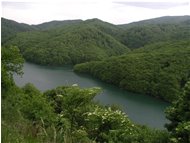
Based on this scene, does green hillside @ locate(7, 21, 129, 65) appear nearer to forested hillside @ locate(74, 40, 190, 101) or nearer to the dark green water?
forested hillside @ locate(74, 40, 190, 101)

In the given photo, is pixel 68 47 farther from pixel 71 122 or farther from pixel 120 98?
pixel 71 122

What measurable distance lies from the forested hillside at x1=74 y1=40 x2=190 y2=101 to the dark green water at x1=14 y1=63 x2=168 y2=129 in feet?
8.26

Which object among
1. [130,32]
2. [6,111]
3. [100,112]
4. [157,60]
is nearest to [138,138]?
[100,112]

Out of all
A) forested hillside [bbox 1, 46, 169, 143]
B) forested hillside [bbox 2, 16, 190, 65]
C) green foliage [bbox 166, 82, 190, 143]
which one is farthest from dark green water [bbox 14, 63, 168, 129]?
forested hillside [bbox 2, 16, 190, 65]

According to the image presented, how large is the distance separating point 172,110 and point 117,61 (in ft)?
261

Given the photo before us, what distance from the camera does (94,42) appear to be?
144 metres

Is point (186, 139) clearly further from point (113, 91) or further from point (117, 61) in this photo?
point (117, 61)

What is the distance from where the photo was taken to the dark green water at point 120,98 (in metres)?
51.7

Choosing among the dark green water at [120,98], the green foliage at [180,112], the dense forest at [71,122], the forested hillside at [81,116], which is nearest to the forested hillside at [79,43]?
the dark green water at [120,98]

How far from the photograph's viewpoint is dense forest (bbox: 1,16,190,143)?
6.52 m

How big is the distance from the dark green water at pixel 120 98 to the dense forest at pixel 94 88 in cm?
417

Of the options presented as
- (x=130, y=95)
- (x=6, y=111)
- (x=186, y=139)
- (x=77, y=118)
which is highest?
(x=6, y=111)

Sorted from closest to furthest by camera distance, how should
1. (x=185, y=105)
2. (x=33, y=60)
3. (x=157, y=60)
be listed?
1. (x=185, y=105)
2. (x=157, y=60)
3. (x=33, y=60)

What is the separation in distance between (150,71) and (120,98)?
825 inches
